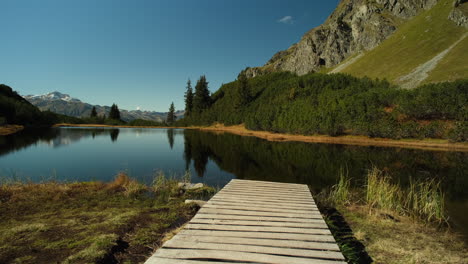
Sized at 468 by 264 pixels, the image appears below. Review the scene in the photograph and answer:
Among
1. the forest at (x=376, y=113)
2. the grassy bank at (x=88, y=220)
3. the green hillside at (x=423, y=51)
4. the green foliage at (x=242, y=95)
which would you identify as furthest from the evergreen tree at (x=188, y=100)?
the grassy bank at (x=88, y=220)

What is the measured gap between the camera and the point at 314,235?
16.5 ft

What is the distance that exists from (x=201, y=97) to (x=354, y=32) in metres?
116

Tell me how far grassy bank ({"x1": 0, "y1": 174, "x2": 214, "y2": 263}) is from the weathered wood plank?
2227 millimetres

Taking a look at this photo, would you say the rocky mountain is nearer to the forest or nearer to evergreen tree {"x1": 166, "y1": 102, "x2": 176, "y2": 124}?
the forest

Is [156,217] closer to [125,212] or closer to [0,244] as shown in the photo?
[125,212]

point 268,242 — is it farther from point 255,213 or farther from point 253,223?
point 255,213

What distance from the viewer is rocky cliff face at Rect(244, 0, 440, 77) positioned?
428ft

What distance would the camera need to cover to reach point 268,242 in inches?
182

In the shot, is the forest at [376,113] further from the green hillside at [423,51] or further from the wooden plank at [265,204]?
the wooden plank at [265,204]

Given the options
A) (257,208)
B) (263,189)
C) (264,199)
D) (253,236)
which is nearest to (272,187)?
(263,189)

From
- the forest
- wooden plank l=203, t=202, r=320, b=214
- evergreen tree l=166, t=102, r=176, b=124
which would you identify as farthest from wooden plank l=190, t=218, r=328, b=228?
evergreen tree l=166, t=102, r=176, b=124

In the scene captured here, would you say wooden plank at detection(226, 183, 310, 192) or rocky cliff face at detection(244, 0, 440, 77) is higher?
rocky cliff face at detection(244, 0, 440, 77)

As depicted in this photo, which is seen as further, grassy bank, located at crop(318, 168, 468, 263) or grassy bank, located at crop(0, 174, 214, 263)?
grassy bank, located at crop(318, 168, 468, 263)

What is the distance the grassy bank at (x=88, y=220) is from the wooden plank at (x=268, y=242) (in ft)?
7.34
